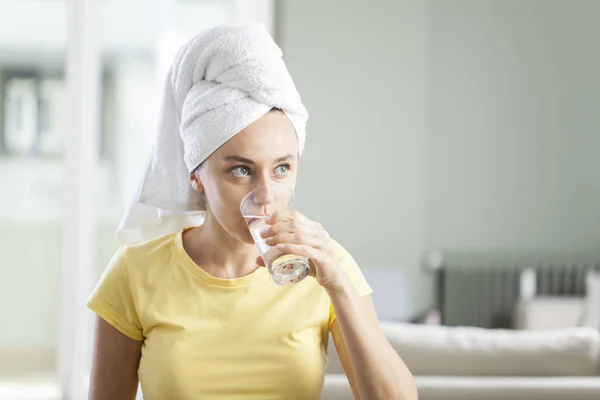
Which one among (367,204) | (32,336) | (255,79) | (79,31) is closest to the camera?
(255,79)

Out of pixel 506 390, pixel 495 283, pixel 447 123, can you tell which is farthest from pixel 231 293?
pixel 447 123

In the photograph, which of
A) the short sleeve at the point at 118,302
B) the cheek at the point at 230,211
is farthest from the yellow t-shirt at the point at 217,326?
the cheek at the point at 230,211

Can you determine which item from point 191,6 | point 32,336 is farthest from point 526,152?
point 32,336

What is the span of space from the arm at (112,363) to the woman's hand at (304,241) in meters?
0.29

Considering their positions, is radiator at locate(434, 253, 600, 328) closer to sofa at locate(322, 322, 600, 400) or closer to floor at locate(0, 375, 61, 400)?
floor at locate(0, 375, 61, 400)

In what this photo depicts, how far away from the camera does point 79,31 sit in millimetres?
4887

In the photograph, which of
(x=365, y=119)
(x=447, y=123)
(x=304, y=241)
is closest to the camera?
(x=304, y=241)

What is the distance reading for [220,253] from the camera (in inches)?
55.8

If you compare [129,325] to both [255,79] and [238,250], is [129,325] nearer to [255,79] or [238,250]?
[238,250]

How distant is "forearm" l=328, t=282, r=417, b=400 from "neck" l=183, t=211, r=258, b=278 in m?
0.20

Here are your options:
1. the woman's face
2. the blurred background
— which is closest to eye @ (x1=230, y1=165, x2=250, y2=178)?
the woman's face

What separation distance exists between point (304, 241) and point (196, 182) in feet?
0.99

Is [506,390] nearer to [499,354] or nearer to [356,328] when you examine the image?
[499,354]

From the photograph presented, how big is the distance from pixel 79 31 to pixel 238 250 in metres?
3.76
